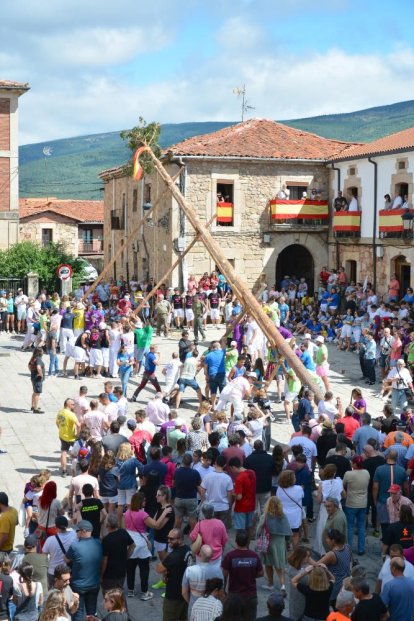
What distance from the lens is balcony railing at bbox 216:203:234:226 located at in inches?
1220

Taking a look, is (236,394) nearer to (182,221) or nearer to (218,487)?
(218,487)

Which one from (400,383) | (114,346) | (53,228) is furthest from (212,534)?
(53,228)

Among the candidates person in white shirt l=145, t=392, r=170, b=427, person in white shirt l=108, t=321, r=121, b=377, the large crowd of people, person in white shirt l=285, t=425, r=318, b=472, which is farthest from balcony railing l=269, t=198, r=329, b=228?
person in white shirt l=285, t=425, r=318, b=472

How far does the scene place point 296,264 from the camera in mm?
34344

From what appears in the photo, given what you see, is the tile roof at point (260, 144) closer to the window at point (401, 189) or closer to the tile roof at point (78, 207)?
the window at point (401, 189)

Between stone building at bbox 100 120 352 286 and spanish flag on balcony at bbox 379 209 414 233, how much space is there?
4.08 metres

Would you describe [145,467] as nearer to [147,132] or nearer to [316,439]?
[316,439]

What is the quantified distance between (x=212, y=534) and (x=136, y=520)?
39.4 inches

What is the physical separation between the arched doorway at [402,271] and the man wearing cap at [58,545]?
67.8 ft

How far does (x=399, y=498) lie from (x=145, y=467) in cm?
294

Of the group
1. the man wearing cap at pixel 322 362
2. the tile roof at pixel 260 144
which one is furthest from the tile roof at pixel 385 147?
the man wearing cap at pixel 322 362

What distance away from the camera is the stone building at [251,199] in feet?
101

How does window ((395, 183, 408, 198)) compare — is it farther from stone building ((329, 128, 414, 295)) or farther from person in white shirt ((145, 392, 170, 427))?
person in white shirt ((145, 392, 170, 427))

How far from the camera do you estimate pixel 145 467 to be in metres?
10.7
